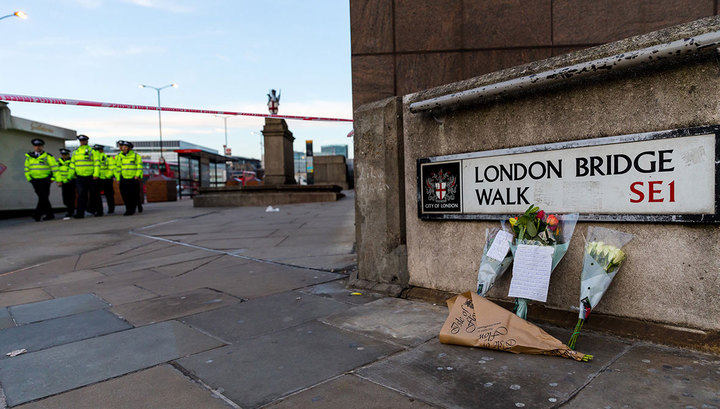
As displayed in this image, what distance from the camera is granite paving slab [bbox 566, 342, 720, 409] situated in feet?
5.80

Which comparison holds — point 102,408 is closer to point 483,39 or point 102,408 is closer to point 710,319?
point 710,319

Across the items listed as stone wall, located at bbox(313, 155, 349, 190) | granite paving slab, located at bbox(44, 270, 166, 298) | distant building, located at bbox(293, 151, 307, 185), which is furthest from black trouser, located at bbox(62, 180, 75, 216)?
distant building, located at bbox(293, 151, 307, 185)

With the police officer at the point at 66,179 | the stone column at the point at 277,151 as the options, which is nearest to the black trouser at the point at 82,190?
the police officer at the point at 66,179

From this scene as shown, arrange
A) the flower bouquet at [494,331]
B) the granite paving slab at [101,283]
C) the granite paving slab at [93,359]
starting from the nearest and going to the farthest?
the granite paving slab at [93,359], the flower bouquet at [494,331], the granite paving slab at [101,283]

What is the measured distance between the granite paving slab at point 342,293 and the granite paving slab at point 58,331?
1484mm

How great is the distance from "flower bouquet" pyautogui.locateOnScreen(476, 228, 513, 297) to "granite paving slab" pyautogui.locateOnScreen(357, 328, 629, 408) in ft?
1.42

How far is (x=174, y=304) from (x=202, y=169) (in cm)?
2302

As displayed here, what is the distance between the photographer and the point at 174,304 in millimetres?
3658

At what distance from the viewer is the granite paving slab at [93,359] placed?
218cm

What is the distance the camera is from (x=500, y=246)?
107 inches

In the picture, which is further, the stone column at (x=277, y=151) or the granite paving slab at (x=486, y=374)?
the stone column at (x=277, y=151)

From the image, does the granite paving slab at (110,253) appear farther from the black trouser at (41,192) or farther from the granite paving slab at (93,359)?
the black trouser at (41,192)

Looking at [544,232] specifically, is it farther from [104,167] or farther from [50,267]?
[104,167]

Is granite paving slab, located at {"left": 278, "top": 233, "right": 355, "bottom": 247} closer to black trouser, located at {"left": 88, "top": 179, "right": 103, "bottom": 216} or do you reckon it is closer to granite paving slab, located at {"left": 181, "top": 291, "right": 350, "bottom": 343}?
granite paving slab, located at {"left": 181, "top": 291, "right": 350, "bottom": 343}
